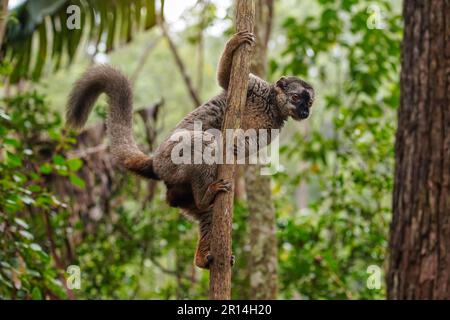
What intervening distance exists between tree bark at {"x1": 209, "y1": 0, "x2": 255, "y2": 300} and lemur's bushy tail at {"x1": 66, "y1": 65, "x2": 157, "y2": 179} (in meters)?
1.14

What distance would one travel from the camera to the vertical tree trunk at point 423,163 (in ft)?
14.6

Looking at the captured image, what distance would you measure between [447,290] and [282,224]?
Answer: 3857 mm

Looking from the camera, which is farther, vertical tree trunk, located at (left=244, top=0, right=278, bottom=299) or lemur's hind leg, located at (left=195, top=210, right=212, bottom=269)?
vertical tree trunk, located at (left=244, top=0, right=278, bottom=299)

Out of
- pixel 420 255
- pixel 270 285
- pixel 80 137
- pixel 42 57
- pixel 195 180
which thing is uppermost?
pixel 42 57

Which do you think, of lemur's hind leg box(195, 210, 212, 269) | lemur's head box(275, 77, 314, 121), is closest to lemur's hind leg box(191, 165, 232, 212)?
lemur's hind leg box(195, 210, 212, 269)

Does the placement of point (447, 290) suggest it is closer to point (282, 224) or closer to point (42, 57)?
point (282, 224)

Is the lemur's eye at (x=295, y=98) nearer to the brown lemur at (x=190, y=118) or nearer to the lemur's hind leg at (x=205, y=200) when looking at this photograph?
the brown lemur at (x=190, y=118)

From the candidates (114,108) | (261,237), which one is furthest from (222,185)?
(261,237)

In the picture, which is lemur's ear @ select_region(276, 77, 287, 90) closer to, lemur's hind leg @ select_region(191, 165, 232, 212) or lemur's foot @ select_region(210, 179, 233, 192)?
lemur's hind leg @ select_region(191, 165, 232, 212)

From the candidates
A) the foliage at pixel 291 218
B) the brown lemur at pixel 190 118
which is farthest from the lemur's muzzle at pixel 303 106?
the foliage at pixel 291 218

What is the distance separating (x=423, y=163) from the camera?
15.2 ft

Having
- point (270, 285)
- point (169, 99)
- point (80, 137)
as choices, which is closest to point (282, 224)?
point (270, 285)

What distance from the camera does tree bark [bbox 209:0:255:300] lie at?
13.8 ft
